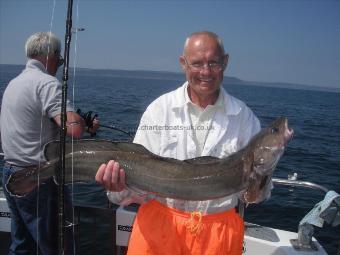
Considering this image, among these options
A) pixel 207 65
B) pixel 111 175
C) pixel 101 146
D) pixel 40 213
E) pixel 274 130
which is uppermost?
pixel 207 65

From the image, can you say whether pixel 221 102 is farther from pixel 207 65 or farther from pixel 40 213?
pixel 40 213

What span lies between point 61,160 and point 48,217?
162cm

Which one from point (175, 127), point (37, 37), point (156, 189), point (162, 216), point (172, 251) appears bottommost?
point (172, 251)

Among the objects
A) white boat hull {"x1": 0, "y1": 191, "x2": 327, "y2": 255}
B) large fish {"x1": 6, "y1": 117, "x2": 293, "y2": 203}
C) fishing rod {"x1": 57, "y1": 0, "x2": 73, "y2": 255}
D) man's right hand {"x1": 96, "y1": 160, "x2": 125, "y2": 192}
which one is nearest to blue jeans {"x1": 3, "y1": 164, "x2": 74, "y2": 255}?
white boat hull {"x1": 0, "y1": 191, "x2": 327, "y2": 255}

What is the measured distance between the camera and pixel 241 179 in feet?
11.4

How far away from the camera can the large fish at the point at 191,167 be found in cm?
344

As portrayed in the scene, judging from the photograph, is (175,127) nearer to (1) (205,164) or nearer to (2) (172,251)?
(1) (205,164)

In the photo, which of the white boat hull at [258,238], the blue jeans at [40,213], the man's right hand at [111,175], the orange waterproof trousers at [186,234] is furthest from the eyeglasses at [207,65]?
the white boat hull at [258,238]

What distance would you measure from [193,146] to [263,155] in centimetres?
66

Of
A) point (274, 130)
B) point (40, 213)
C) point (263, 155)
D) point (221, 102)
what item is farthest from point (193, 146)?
point (40, 213)

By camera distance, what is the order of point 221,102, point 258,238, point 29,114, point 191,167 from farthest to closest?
point 258,238
point 29,114
point 221,102
point 191,167

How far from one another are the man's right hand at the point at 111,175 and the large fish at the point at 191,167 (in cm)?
7

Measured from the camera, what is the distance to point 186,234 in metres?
3.37

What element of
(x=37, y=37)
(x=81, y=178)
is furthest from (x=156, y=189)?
(x=37, y=37)
